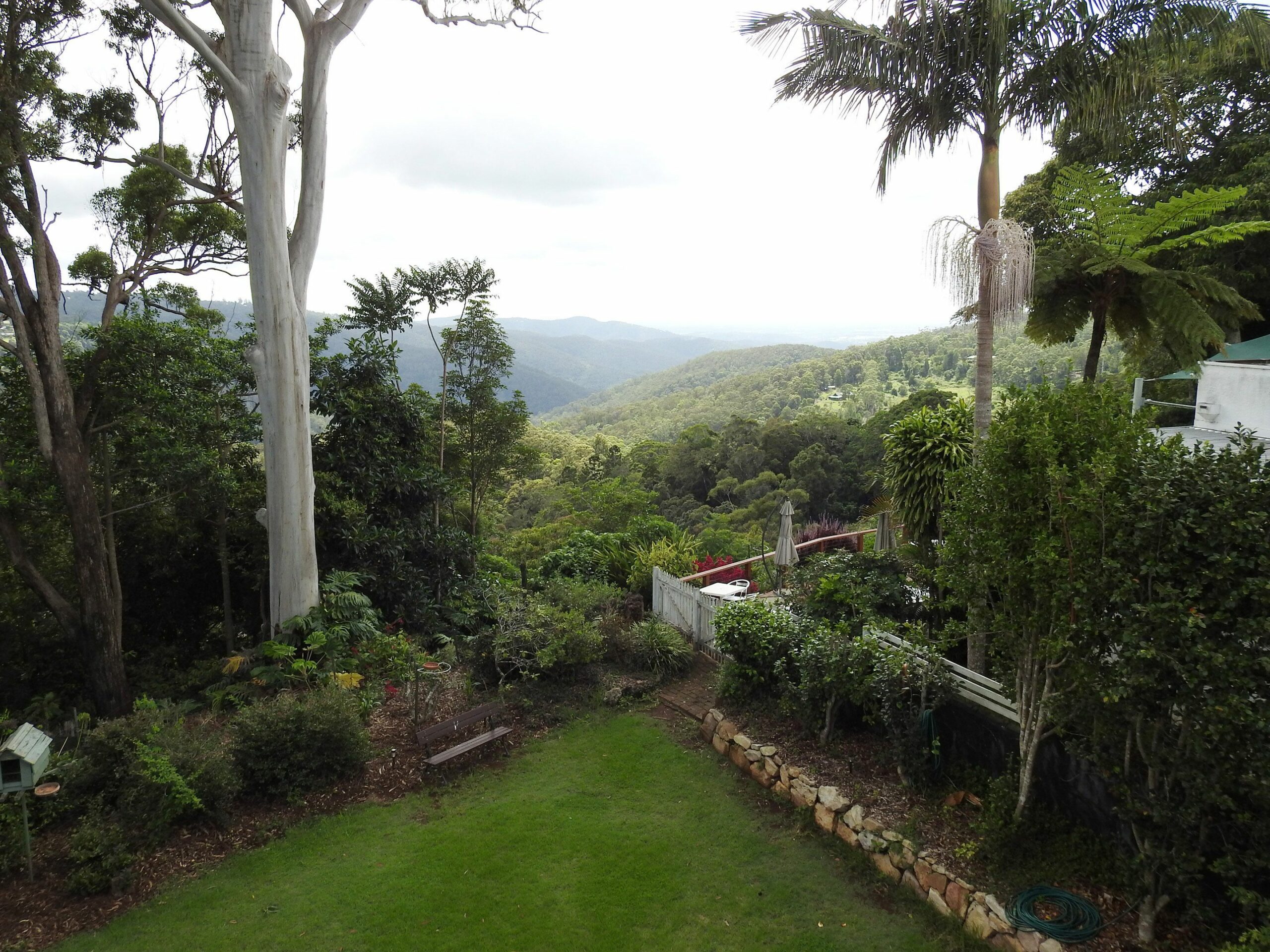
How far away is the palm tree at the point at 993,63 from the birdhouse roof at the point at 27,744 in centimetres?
788

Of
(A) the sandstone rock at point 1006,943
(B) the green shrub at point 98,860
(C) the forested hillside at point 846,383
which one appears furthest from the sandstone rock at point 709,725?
(C) the forested hillside at point 846,383

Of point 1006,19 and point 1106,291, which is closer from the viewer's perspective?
point 1006,19

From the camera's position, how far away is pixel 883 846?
5.10 meters

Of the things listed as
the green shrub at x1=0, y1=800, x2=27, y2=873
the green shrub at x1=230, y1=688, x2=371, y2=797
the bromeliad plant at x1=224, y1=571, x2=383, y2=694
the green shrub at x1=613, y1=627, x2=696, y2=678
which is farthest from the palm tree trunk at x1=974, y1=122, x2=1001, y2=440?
the green shrub at x1=0, y1=800, x2=27, y2=873

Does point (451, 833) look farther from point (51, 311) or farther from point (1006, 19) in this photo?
point (1006, 19)

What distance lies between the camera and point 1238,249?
12492 mm

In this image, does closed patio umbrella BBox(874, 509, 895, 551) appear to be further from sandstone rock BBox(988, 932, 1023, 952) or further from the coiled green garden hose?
sandstone rock BBox(988, 932, 1023, 952)

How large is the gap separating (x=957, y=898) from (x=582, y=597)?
585cm

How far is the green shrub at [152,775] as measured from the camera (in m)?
5.50

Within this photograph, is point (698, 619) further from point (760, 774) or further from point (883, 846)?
point (883, 846)

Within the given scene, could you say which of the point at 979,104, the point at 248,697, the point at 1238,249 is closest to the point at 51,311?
the point at 248,697

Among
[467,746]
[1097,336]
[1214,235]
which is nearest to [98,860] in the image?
[467,746]

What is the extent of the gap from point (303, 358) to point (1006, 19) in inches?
324

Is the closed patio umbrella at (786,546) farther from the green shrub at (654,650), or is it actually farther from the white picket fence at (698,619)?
the green shrub at (654,650)
